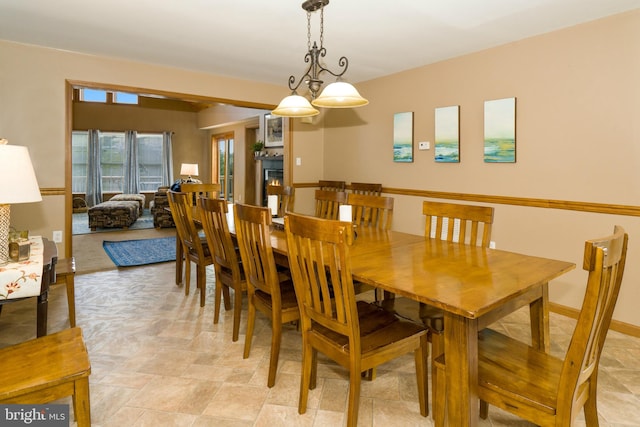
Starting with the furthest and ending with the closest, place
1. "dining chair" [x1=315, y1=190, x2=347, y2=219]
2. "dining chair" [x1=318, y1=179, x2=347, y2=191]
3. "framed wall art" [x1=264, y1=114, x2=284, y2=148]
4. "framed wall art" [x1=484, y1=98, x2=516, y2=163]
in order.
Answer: "framed wall art" [x1=264, y1=114, x2=284, y2=148], "dining chair" [x1=318, y1=179, x2=347, y2=191], "framed wall art" [x1=484, y1=98, x2=516, y2=163], "dining chair" [x1=315, y1=190, x2=347, y2=219]

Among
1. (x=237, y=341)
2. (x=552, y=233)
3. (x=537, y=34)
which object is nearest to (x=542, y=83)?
(x=537, y=34)

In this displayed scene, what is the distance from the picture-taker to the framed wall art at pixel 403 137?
4.36m

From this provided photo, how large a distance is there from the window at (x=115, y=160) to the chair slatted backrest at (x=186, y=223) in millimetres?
8054

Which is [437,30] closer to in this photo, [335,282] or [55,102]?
[335,282]

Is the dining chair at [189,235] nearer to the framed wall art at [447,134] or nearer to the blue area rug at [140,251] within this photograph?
the blue area rug at [140,251]

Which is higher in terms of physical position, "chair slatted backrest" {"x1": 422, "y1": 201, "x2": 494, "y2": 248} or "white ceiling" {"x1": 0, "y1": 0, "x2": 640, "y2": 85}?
"white ceiling" {"x1": 0, "y1": 0, "x2": 640, "y2": 85}

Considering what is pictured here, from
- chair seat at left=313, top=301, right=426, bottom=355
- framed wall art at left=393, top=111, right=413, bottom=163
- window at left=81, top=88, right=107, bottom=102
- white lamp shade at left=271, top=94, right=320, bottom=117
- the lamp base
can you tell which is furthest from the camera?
window at left=81, top=88, right=107, bottom=102

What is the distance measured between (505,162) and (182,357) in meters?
3.13

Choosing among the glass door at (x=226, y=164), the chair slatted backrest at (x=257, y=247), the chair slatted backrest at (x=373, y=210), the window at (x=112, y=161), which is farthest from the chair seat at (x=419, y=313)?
the window at (x=112, y=161)

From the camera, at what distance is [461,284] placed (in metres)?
1.50

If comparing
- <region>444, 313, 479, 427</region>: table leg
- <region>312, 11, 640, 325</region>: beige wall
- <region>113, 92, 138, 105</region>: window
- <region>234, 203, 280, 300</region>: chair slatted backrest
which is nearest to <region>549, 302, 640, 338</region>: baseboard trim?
<region>312, 11, 640, 325</region>: beige wall

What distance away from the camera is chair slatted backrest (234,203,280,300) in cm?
196

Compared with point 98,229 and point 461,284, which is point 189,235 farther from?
point 98,229

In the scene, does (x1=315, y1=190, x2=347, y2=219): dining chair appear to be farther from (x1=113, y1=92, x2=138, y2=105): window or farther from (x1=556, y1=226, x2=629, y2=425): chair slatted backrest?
(x1=113, y1=92, x2=138, y2=105): window
